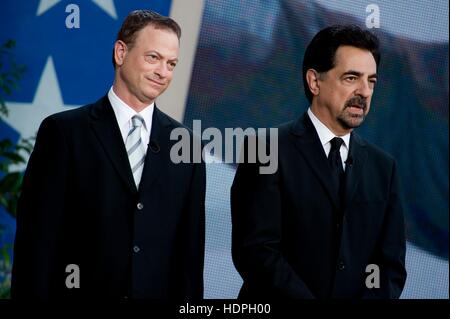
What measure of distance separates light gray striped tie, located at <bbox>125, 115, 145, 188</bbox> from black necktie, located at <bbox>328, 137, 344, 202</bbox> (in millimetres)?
590

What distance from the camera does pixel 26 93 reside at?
3.75 metres

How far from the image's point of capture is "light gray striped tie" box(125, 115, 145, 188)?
2898mm

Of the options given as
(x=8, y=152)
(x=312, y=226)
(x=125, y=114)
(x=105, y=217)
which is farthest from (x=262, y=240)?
(x=8, y=152)

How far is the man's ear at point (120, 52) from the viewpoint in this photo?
9.82 feet

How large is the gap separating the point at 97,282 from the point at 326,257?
27.5 inches

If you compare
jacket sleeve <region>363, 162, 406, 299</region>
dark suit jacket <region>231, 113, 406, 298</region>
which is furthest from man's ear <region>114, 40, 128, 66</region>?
jacket sleeve <region>363, 162, 406, 299</region>

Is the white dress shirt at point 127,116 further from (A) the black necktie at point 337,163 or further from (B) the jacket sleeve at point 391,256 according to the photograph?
(B) the jacket sleeve at point 391,256

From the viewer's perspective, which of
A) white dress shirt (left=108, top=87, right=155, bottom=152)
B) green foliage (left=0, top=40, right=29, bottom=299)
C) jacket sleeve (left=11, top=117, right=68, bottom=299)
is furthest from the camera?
green foliage (left=0, top=40, right=29, bottom=299)

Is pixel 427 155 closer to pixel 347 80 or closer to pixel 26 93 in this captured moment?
pixel 347 80

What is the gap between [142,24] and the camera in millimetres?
2971

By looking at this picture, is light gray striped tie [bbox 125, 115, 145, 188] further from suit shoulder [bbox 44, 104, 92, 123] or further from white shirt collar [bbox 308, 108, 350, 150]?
white shirt collar [bbox 308, 108, 350, 150]

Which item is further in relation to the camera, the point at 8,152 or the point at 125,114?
the point at 8,152

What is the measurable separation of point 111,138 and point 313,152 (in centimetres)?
62

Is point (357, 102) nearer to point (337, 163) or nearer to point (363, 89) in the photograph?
point (363, 89)
